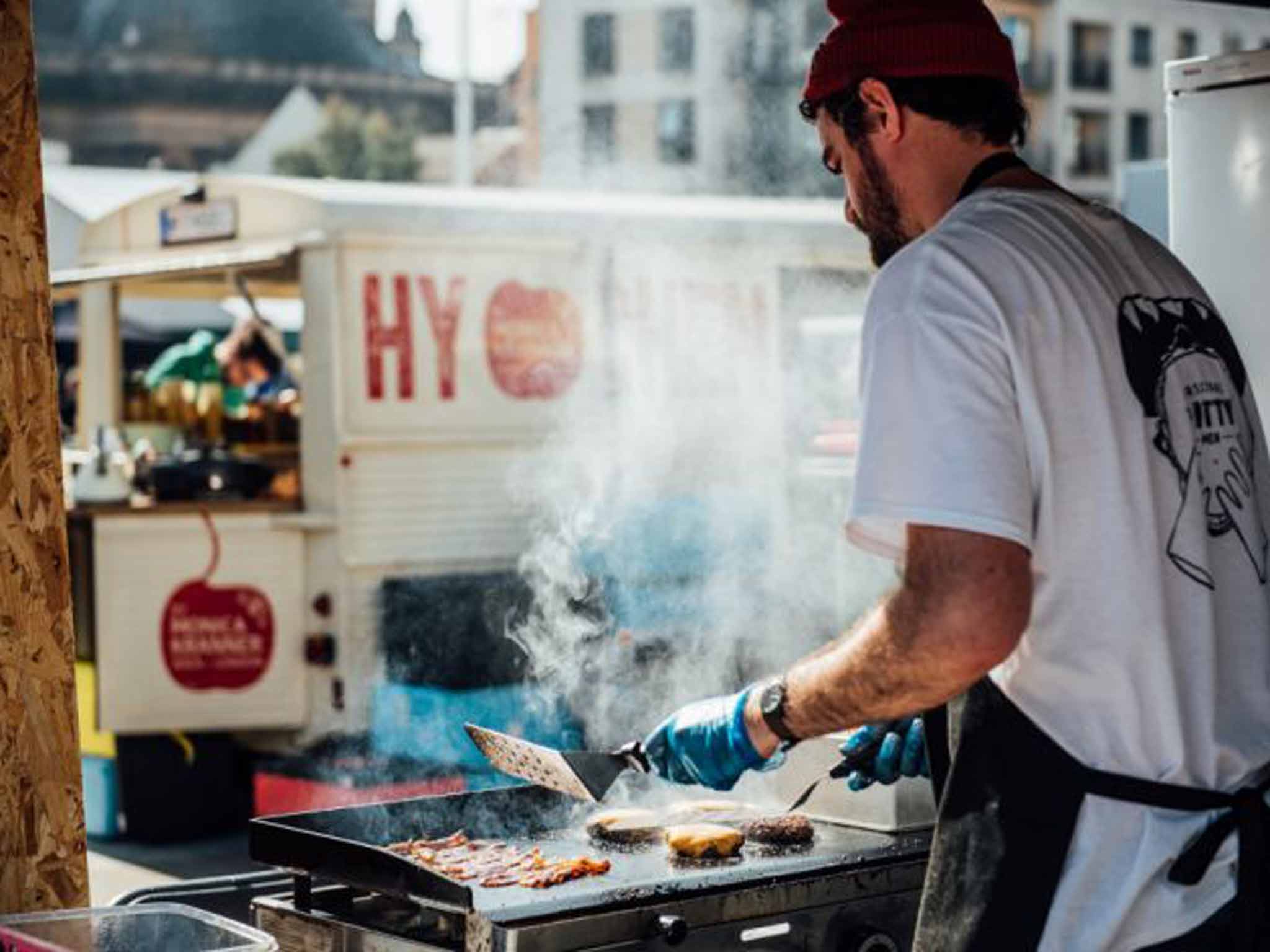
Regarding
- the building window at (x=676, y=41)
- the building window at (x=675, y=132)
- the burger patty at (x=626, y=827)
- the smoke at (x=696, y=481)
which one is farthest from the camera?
the building window at (x=676, y=41)

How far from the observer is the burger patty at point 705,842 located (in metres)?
3.57

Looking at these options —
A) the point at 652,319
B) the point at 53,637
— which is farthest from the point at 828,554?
the point at 53,637

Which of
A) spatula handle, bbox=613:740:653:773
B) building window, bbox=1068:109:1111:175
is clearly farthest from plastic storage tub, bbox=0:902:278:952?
building window, bbox=1068:109:1111:175

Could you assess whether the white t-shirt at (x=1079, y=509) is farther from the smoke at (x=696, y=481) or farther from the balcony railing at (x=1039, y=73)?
the balcony railing at (x=1039, y=73)

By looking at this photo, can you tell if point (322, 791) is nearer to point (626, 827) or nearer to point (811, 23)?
point (626, 827)

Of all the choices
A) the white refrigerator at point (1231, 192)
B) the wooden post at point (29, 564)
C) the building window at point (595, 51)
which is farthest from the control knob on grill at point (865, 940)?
the building window at point (595, 51)

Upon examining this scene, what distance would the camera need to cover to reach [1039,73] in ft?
203

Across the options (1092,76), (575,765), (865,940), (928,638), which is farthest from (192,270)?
(1092,76)

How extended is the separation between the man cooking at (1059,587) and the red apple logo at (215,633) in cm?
640

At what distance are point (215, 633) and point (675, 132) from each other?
173 ft

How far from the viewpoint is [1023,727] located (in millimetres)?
2408

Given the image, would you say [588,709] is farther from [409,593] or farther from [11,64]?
[11,64]

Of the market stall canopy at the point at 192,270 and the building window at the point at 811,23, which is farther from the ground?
the building window at the point at 811,23

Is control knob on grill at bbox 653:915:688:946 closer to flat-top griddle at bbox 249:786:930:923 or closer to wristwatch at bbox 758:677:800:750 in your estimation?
flat-top griddle at bbox 249:786:930:923
